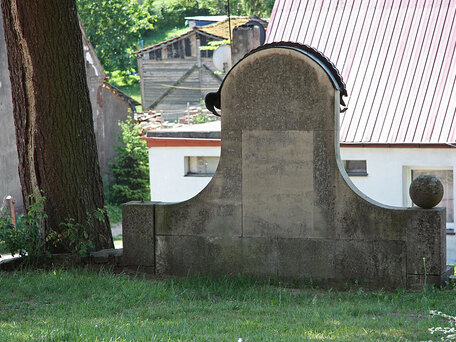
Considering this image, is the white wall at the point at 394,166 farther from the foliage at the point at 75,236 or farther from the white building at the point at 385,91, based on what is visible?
the foliage at the point at 75,236

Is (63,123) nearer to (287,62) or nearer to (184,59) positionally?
(287,62)

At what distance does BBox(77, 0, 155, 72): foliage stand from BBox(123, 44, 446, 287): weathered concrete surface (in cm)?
4684

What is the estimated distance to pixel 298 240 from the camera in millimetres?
7742

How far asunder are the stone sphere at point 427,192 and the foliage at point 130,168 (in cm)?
2216

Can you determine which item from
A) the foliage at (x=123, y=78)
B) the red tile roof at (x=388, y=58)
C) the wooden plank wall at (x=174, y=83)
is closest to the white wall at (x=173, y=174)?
the red tile roof at (x=388, y=58)

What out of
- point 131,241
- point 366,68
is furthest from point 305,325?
point 366,68

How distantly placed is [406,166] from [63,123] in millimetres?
10935

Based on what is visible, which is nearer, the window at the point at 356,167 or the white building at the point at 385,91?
the white building at the point at 385,91

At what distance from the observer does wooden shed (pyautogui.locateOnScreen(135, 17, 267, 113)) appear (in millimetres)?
47719

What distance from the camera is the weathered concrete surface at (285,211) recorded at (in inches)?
292

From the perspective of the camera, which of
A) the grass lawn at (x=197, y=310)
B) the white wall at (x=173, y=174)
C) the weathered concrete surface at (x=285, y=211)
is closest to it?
the grass lawn at (x=197, y=310)

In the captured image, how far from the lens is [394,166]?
17.2 meters

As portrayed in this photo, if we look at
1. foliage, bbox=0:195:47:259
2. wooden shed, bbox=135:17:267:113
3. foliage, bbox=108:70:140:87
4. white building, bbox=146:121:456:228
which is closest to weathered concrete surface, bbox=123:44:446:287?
foliage, bbox=0:195:47:259

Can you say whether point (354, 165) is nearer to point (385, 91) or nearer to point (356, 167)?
point (356, 167)
